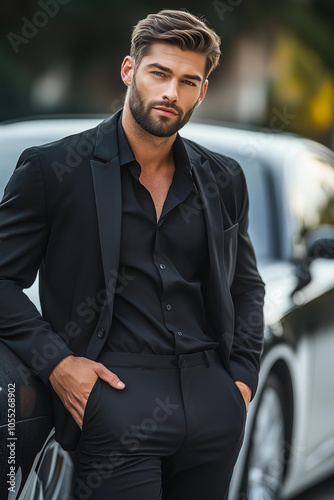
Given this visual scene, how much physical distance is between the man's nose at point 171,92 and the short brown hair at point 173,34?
11cm

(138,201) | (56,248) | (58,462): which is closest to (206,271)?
(138,201)

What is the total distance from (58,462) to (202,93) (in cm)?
121

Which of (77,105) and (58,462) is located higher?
(58,462)

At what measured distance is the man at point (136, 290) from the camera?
101 inches

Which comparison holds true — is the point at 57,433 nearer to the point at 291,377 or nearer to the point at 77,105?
the point at 291,377

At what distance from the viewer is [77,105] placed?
12781 mm

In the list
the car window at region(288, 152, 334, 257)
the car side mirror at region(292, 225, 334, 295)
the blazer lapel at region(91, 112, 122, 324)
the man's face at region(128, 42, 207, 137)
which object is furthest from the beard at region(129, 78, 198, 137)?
the car window at region(288, 152, 334, 257)

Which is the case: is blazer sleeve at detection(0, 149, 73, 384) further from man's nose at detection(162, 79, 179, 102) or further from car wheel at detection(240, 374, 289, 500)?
car wheel at detection(240, 374, 289, 500)

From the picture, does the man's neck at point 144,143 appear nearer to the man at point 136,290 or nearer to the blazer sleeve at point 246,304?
the man at point 136,290

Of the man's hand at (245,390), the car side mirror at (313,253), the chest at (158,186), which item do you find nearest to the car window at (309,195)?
the car side mirror at (313,253)

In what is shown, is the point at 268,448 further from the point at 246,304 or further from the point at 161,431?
the point at 161,431

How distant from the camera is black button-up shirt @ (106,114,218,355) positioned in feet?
8.68

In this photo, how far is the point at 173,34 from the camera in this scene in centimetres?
270

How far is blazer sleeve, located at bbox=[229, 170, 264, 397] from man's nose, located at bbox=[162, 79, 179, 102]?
0.48m
